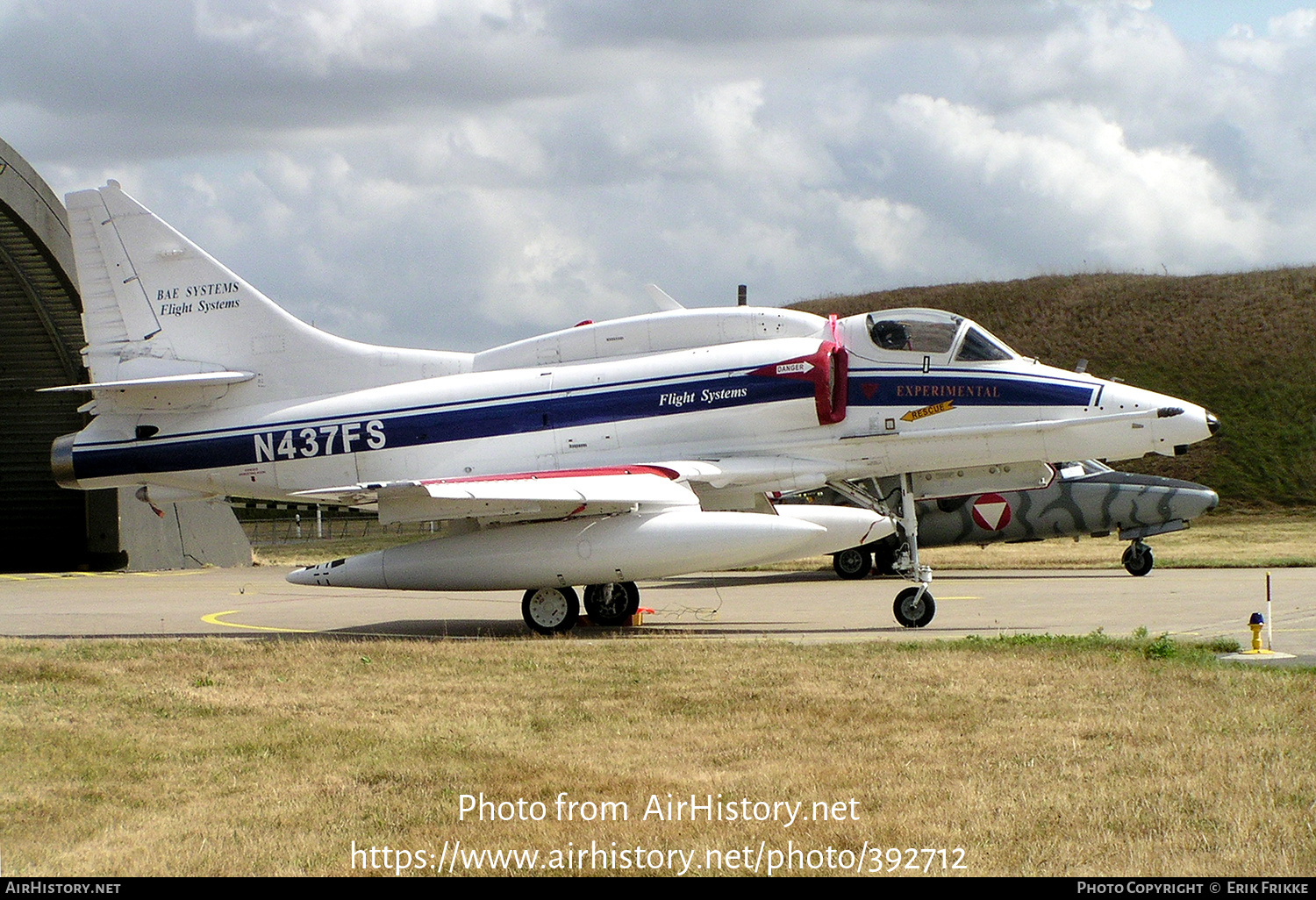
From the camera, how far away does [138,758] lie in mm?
8148

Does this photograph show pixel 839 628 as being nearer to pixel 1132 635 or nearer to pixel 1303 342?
pixel 1132 635

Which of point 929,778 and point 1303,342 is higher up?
point 1303,342

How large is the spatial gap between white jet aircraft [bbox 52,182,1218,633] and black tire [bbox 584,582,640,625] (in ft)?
0.08

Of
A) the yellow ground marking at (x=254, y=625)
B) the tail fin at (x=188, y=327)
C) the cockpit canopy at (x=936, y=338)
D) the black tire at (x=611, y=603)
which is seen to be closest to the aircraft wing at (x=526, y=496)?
the black tire at (x=611, y=603)

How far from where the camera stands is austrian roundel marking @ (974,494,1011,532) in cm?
2616

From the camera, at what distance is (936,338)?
15.3 m

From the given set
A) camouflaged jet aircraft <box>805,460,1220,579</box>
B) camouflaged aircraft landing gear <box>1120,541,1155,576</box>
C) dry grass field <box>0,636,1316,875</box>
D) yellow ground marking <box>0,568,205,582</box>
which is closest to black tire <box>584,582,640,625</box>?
dry grass field <box>0,636,1316,875</box>

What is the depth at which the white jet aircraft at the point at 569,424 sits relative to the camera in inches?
577

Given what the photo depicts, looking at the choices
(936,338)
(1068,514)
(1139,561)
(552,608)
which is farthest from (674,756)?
(1068,514)

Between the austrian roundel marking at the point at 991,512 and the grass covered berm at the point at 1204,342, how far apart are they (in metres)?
26.9

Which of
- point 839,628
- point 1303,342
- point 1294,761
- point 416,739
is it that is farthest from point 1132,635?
point 1303,342

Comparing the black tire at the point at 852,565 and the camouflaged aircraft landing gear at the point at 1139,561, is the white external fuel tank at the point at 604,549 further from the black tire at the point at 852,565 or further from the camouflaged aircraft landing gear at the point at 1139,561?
the black tire at the point at 852,565
